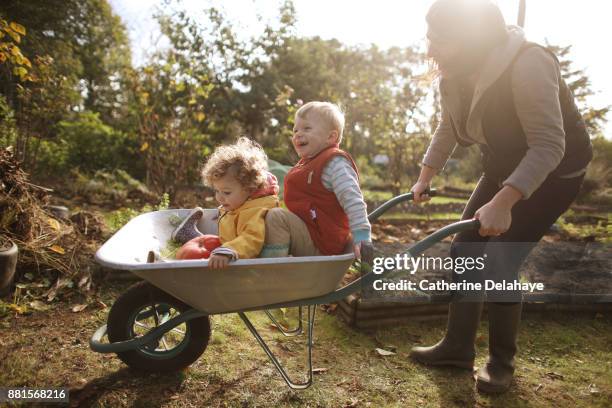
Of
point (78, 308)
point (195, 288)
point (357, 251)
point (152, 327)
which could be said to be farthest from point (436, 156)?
point (78, 308)

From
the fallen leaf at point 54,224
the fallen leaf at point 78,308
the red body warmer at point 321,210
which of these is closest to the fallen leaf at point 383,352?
the red body warmer at point 321,210

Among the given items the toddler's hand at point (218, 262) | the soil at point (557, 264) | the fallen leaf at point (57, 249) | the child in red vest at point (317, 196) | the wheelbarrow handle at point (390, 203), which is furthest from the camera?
the soil at point (557, 264)

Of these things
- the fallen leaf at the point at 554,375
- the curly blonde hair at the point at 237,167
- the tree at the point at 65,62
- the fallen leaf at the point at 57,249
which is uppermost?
the tree at the point at 65,62

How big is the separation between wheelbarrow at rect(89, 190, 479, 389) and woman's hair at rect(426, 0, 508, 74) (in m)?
0.68

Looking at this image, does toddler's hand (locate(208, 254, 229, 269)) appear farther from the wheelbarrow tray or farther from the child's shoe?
the child's shoe

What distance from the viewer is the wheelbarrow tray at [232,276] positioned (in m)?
1.55

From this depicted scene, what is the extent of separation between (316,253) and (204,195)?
446 cm

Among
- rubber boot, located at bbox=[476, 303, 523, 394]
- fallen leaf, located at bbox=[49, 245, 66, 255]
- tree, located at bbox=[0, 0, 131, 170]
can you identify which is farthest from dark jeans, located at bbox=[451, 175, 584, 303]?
tree, located at bbox=[0, 0, 131, 170]

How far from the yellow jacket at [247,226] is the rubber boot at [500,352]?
1169mm

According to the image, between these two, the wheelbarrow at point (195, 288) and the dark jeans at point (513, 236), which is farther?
the dark jeans at point (513, 236)

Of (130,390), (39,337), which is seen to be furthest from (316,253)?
(39,337)

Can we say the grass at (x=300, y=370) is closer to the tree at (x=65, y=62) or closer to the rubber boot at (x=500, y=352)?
the rubber boot at (x=500, y=352)

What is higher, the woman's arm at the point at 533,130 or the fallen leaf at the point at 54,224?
the woman's arm at the point at 533,130

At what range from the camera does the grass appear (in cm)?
203
